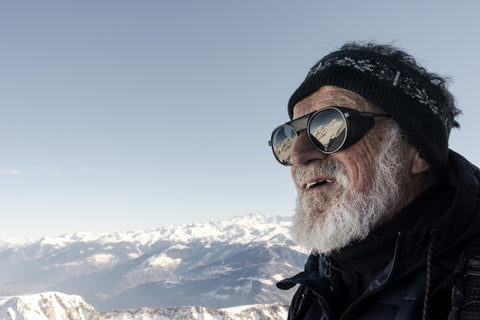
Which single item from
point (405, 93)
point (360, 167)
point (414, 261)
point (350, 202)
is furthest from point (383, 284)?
point (405, 93)

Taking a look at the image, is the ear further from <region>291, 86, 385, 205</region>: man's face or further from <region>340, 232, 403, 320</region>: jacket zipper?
<region>340, 232, 403, 320</region>: jacket zipper

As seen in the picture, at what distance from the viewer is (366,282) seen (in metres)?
2.33

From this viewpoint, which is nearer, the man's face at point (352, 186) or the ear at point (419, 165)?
the man's face at point (352, 186)

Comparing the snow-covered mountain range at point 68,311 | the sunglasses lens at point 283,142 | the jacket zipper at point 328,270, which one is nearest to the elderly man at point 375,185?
the jacket zipper at point 328,270

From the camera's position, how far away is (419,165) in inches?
101

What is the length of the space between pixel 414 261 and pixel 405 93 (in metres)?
1.41

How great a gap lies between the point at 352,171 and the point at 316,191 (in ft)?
1.12

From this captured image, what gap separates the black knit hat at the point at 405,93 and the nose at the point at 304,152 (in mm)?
593

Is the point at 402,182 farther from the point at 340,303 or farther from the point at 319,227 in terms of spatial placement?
the point at 340,303

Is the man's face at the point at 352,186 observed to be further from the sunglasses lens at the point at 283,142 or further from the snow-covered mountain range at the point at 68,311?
the snow-covered mountain range at the point at 68,311

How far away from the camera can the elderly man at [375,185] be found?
2.01 metres

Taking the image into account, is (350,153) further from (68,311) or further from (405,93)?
(68,311)

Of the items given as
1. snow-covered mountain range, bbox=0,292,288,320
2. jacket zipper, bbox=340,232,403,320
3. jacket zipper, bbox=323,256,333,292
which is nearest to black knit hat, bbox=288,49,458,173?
jacket zipper, bbox=340,232,403,320

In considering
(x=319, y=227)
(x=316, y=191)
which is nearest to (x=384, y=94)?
(x=316, y=191)
